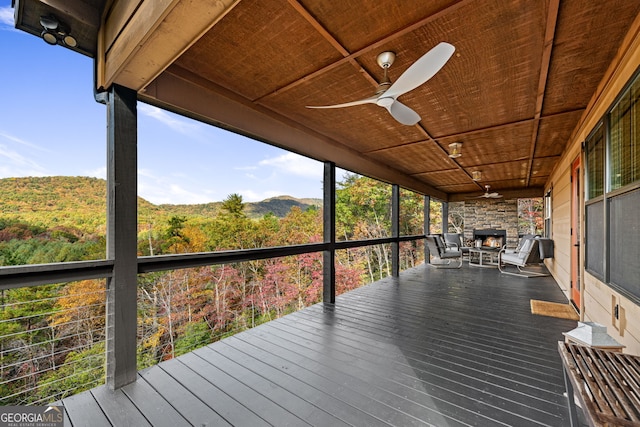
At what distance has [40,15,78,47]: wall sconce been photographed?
1661mm

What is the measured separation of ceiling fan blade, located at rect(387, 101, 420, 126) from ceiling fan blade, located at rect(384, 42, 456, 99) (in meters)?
0.24

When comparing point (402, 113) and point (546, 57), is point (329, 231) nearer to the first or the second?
point (402, 113)

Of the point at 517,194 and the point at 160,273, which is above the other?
the point at 517,194

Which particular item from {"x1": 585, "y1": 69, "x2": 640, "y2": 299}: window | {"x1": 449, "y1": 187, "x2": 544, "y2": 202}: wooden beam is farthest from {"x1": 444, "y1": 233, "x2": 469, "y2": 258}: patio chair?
{"x1": 585, "y1": 69, "x2": 640, "y2": 299}: window

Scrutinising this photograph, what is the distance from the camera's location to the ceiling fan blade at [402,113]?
90.9 inches

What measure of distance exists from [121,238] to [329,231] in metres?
2.67

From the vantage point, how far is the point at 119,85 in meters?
2.02

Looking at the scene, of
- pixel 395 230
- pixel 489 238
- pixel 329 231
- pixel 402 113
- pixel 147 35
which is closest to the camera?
pixel 147 35

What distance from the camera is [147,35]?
1.46 m

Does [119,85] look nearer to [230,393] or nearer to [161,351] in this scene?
[230,393]

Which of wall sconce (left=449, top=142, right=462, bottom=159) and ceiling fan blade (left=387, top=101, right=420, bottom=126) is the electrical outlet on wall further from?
wall sconce (left=449, top=142, right=462, bottom=159)

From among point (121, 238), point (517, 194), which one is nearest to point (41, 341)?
point (121, 238)

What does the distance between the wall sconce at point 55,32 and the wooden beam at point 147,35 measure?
18 cm

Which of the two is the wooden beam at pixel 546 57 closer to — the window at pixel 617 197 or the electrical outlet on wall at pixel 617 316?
the window at pixel 617 197
